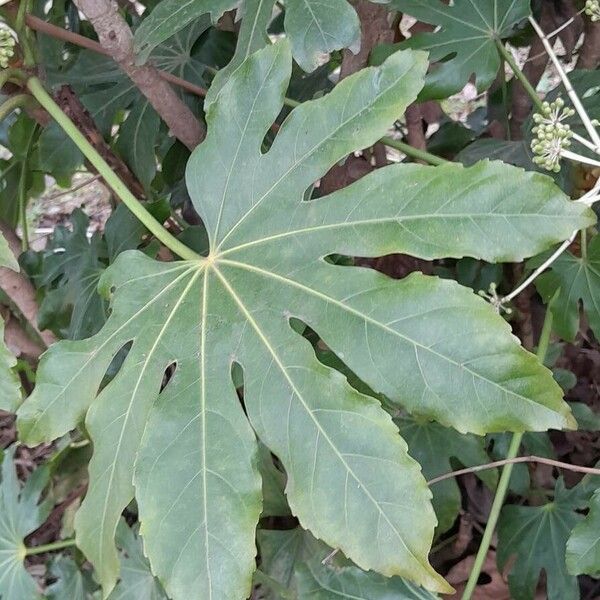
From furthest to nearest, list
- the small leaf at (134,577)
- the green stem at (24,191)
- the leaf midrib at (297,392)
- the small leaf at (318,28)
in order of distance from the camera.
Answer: the green stem at (24,191), the small leaf at (134,577), the small leaf at (318,28), the leaf midrib at (297,392)

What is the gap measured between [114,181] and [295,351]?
25cm

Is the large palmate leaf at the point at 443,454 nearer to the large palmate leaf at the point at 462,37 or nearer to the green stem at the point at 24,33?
the large palmate leaf at the point at 462,37

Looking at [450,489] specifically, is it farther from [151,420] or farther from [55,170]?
[55,170]

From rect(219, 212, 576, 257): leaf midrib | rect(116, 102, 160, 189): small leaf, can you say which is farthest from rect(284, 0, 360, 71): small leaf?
rect(116, 102, 160, 189): small leaf

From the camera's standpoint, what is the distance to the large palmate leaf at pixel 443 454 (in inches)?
38.5

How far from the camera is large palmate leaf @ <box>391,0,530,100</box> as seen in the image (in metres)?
0.79

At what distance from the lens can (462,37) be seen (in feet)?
2.68

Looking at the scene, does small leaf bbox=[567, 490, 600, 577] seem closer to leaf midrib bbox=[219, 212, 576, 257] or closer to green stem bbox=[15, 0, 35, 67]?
leaf midrib bbox=[219, 212, 576, 257]

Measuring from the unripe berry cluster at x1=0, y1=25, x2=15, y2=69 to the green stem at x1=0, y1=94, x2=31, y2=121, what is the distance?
0.04 m

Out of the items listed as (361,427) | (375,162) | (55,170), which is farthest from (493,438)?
(55,170)

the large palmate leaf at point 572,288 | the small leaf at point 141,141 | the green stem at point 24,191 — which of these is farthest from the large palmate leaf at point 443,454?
the green stem at point 24,191

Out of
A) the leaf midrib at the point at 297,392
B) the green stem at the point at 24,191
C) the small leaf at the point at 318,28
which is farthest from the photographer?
the green stem at the point at 24,191

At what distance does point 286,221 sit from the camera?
2.01 feet

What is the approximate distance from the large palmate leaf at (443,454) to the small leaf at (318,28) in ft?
1.77
